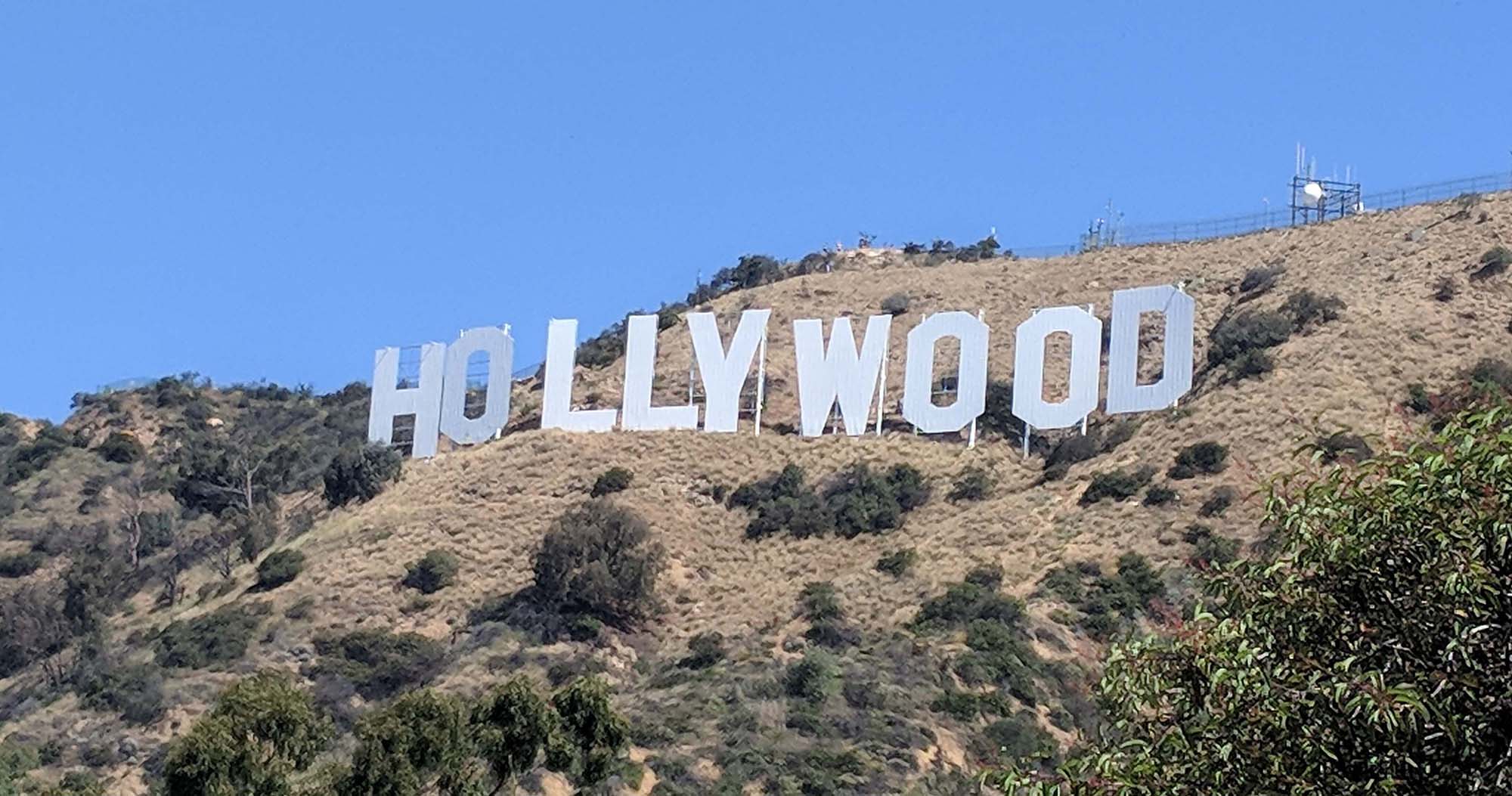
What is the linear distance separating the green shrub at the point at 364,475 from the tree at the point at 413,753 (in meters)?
37.1

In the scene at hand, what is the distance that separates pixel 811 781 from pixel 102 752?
17.7 m

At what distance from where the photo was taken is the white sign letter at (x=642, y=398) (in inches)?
2518

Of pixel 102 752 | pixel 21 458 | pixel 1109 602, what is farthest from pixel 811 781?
pixel 21 458

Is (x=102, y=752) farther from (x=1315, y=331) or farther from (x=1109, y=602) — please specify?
(x=1315, y=331)

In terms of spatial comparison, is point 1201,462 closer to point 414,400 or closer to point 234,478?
point 414,400

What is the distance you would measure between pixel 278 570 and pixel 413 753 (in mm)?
32828

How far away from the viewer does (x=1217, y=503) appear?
56.3 meters

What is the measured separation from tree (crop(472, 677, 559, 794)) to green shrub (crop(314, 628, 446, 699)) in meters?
22.6

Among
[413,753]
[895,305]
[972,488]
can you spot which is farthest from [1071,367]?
[413,753]

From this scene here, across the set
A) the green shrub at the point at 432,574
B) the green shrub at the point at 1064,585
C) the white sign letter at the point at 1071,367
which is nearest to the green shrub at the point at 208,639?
the green shrub at the point at 432,574

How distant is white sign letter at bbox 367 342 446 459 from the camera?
6650cm

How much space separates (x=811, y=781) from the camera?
43.8 m

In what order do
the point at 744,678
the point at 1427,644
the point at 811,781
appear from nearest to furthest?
the point at 1427,644 → the point at 811,781 → the point at 744,678

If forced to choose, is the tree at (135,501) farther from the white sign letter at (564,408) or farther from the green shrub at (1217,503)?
the green shrub at (1217,503)
